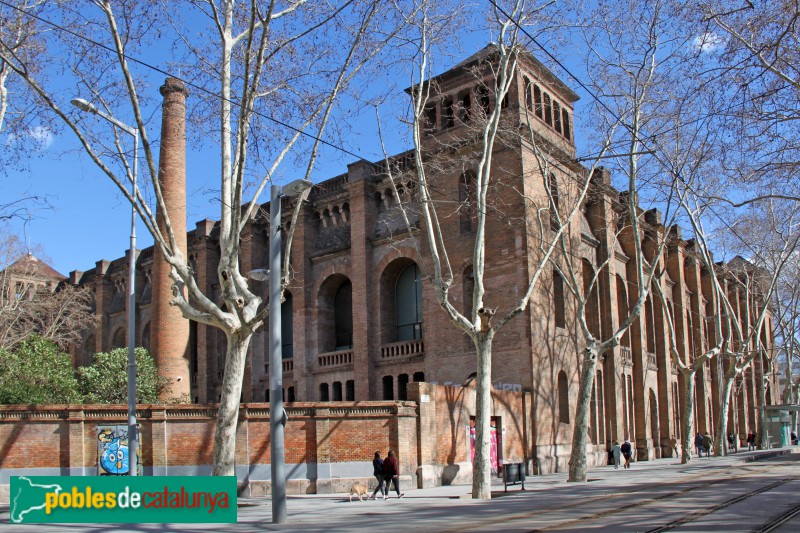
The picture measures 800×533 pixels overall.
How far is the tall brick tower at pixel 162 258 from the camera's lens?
28.2 metres

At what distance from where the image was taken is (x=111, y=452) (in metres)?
20.2

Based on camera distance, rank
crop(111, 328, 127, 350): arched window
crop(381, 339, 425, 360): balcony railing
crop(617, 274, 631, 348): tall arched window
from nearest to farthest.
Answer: crop(381, 339, 425, 360): balcony railing
crop(617, 274, 631, 348): tall arched window
crop(111, 328, 127, 350): arched window

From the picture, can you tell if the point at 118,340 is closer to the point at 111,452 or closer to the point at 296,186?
the point at 111,452

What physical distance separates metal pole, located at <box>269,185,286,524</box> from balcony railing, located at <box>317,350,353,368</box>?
16.8 metres

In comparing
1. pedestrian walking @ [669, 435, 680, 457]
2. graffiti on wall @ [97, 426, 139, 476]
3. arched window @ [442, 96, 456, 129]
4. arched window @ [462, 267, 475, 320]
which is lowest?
pedestrian walking @ [669, 435, 680, 457]

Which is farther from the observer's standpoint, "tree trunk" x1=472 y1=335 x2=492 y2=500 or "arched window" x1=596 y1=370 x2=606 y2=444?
"arched window" x1=596 y1=370 x2=606 y2=444

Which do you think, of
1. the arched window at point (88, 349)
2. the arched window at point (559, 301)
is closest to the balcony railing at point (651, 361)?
the arched window at point (559, 301)

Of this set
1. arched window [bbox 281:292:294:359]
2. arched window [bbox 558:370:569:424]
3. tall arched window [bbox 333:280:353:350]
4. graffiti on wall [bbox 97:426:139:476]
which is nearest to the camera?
graffiti on wall [bbox 97:426:139:476]

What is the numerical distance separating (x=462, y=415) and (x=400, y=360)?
18.0 feet

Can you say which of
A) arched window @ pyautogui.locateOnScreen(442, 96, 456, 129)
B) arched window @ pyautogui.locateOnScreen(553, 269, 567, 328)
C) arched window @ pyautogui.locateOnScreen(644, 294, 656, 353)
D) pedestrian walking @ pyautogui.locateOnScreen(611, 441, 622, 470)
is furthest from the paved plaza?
arched window @ pyautogui.locateOnScreen(644, 294, 656, 353)

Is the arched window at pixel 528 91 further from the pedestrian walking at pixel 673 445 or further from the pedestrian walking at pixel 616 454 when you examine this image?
the pedestrian walking at pixel 673 445

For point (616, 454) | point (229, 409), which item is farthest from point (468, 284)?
point (229, 409)

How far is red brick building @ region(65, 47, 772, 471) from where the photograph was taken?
2658 centimetres

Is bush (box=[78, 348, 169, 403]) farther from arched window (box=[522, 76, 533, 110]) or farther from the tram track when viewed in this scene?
arched window (box=[522, 76, 533, 110])
